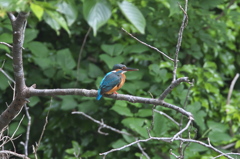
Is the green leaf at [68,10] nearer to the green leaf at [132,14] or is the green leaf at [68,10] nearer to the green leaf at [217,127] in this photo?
the green leaf at [132,14]

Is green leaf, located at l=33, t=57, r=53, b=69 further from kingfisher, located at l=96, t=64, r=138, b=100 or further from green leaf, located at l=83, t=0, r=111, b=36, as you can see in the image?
green leaf, located at l=83, t=0, r=111, b=36

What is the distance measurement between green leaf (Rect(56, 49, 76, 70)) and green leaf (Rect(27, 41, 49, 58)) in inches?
5.7

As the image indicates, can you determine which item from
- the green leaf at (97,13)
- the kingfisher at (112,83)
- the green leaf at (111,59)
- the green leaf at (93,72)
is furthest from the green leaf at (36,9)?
the green leaf at (93,72)

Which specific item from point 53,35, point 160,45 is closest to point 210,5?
point 160,45

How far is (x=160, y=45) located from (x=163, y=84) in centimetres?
38

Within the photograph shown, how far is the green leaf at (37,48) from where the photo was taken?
11.7 ft

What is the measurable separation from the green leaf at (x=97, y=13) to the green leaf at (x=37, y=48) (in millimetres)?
2024

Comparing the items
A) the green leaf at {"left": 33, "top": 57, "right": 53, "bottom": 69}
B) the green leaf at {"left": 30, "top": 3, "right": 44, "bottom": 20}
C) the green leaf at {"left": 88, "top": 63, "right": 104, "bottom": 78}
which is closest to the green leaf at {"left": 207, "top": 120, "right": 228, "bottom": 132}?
the green leaf at {"left": 88, "top": 63, "right": 104, "bottom": 78}

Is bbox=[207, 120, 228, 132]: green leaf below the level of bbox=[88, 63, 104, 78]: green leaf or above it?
below

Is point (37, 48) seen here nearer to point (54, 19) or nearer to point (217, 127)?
point (217, 127)

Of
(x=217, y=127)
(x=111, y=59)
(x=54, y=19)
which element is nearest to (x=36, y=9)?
(x=54, y=19)

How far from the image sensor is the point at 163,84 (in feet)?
12.3

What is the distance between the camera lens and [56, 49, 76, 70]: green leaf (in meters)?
3.68

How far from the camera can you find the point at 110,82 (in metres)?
2.79
